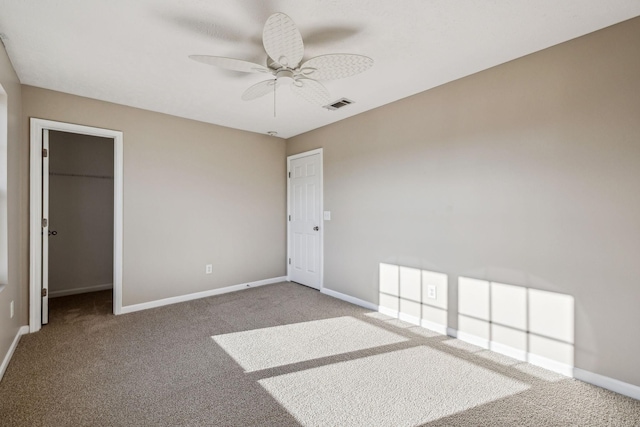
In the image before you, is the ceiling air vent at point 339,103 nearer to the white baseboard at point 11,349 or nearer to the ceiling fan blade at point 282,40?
the ceiling fan blade at point 282,40

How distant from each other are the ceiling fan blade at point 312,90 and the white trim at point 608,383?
9.49 ft

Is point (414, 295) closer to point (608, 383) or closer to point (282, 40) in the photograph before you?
point (608, 383)

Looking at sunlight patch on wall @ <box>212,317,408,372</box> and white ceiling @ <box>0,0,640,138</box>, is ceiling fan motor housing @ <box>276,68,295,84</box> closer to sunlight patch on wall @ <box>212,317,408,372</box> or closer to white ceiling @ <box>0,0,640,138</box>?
white ceiling @ <box>0,0,640,138</box>

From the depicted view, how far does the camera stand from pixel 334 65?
2066 millimetres

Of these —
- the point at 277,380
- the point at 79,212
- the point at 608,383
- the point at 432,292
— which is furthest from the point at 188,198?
the point at 608,383

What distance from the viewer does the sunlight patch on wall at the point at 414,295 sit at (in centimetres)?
299

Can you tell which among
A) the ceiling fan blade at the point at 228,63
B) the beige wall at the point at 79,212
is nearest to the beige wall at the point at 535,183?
the ceiling fan blade at the point at 228,63

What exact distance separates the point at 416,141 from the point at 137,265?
142 inches

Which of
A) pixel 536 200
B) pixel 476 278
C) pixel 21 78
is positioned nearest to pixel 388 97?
pixel 536 200

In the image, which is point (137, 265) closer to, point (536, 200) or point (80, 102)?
point (80, 102)

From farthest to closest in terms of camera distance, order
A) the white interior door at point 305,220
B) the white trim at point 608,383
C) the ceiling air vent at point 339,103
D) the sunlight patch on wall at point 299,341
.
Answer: the white interior door at point 305,220 < the ceiling air vent at point 339,103 < the sunlight patch on wall at point 299,341 < the white trim at point 608,383

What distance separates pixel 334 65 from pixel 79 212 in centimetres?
458

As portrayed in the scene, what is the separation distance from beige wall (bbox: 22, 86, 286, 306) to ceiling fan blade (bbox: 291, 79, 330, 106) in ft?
7.00

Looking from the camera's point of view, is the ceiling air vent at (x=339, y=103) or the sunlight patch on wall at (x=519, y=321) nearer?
the sunlight patch on wall at (x=519, y=321)
